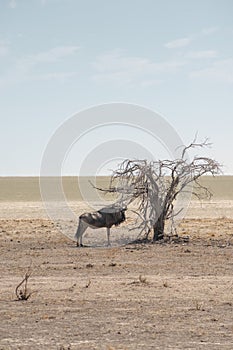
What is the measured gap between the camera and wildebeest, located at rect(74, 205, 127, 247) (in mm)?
25172

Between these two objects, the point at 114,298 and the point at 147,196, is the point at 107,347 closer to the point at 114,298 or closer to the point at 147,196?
the point at 114,298

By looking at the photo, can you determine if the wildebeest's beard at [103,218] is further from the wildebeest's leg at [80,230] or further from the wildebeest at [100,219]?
the wildebeest's leg at [80,230]

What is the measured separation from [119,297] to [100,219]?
455 inches

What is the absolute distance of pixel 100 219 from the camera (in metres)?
25.6

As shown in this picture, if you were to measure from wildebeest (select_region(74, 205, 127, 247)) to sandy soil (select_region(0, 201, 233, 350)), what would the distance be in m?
0.69

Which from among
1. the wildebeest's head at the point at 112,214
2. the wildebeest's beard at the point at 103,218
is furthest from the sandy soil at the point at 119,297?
the wildebeest's head at the point at 112,214

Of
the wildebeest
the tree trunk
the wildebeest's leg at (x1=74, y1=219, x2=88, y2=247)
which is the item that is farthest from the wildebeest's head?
the tree trunk

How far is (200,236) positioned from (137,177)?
160 inches

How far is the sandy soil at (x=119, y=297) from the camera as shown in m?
10.5

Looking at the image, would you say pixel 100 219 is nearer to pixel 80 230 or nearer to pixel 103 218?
pixel 103 218

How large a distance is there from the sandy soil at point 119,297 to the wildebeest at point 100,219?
692mm

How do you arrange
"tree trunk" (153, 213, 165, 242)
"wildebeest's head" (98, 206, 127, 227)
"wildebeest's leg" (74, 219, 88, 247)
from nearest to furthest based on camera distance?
"wildebeest's leg" (74, 219, 88, 247) → "wildebeest's head" (98, 206, 127, 227) → "tree trunk" (153, 213, 165, 242)

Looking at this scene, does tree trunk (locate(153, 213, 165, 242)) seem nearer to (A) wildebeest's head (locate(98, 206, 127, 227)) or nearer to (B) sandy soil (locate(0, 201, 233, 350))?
(B) sandy soil (locate(0, 201, 233, 350))

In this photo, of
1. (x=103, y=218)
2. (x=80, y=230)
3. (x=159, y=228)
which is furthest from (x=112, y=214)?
(x=159, y=228)
